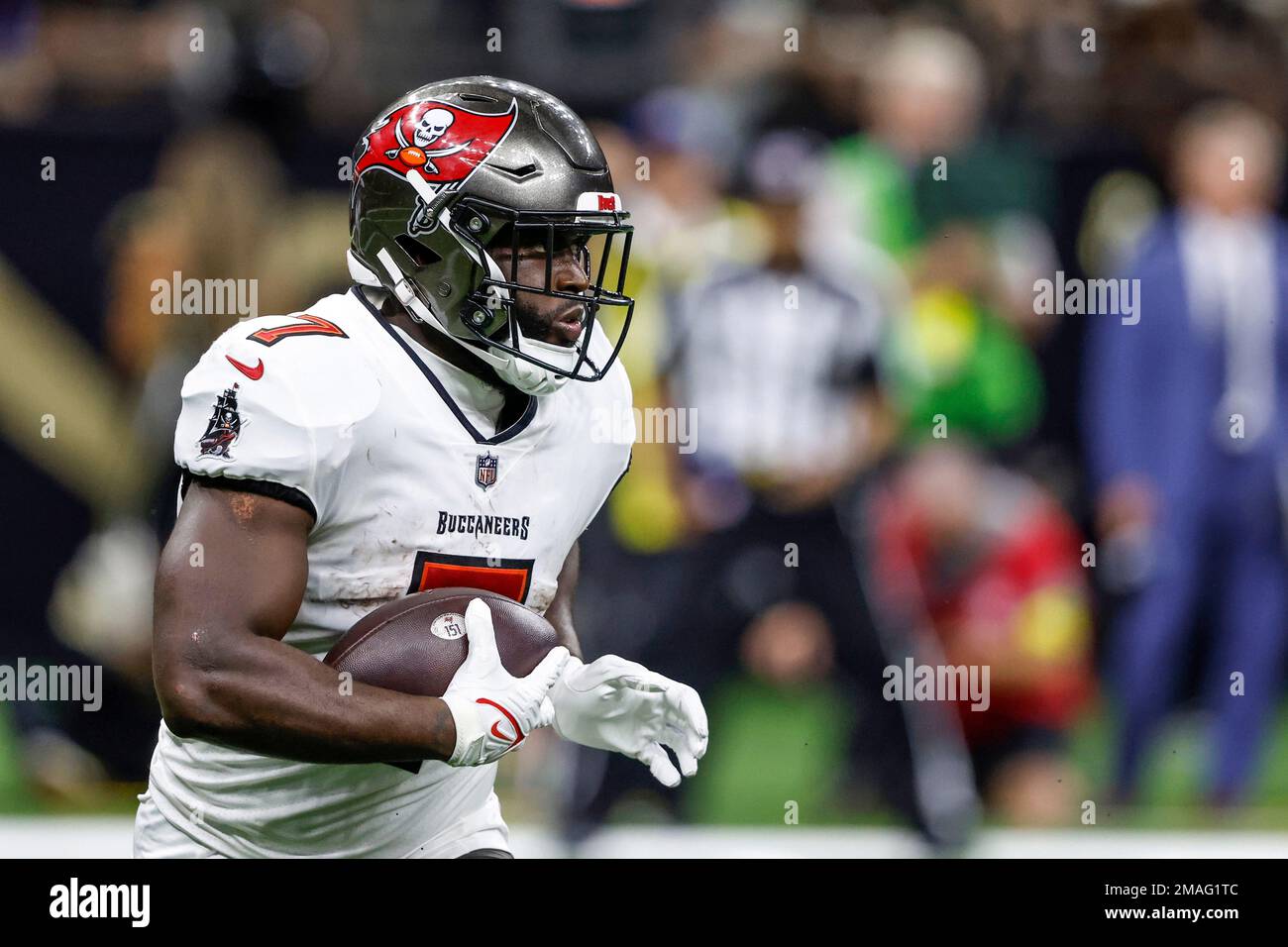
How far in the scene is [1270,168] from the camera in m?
5.20

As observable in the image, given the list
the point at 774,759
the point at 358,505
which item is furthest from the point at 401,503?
the point at 774,759

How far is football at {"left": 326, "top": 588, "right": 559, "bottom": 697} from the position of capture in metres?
2.21

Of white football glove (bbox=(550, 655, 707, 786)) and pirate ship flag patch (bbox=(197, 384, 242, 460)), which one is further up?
pirate ship flag patch (bbox=(197, 384, 242, 460))

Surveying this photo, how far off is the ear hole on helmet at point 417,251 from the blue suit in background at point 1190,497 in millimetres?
3105

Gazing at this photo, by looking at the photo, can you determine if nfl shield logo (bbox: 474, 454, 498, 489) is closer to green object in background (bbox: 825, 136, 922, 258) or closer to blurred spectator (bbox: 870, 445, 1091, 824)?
blurred spectator (bbox: 870, 445, 1091, 824)

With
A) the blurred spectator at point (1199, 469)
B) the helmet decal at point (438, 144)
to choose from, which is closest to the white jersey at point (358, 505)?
the helmet decal at point (438, 144)

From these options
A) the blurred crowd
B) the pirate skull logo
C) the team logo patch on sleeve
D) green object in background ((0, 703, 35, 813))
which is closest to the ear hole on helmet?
the pirate skull logo

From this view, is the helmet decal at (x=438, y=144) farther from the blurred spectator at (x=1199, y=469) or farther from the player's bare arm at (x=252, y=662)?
the blurred spectator at (x=1199, y=469)

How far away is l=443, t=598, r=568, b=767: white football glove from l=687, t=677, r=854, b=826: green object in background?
8.80 feet

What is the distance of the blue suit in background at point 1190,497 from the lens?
5.07 m
